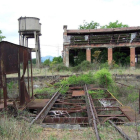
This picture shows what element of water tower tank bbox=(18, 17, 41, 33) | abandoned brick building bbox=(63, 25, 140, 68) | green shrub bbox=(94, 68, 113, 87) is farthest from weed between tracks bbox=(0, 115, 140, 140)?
water tower tank bbox=(18, 17, 41, 33)

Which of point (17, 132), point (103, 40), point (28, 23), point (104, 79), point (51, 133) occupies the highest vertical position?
point (28, 23)

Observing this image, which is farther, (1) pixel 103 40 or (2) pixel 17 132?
(1) pixel 103 40

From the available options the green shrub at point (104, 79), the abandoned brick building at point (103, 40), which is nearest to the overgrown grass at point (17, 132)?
the green shrub at point (104, 79)

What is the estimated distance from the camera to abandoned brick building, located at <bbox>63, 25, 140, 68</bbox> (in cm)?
2475

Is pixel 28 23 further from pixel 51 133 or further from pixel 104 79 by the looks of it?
pixel 51 133

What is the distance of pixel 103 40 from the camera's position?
25.8m

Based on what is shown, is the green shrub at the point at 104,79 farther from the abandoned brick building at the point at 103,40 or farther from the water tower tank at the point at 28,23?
the water tower tank at the point at 28,23

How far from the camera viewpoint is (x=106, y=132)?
3760 mm

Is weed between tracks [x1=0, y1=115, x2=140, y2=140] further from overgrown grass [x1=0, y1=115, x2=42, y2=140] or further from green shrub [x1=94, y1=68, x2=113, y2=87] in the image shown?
green shrub [x1=94, y1=68, x2=113, y2=87]

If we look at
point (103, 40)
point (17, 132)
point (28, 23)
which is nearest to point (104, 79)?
point (17, 132)

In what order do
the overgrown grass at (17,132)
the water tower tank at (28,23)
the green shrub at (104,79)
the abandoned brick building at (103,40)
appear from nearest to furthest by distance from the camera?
the overgrown grass at (17,132)
the green shrub at (104,79)
the water tower tank at (28,23)
the abandoned brick building at (103,40)

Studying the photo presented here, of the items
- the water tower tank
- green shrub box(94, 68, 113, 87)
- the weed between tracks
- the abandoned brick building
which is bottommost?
the weed between tracks

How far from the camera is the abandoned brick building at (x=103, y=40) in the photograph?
2475 centimetres

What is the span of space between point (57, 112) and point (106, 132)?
222 cm
